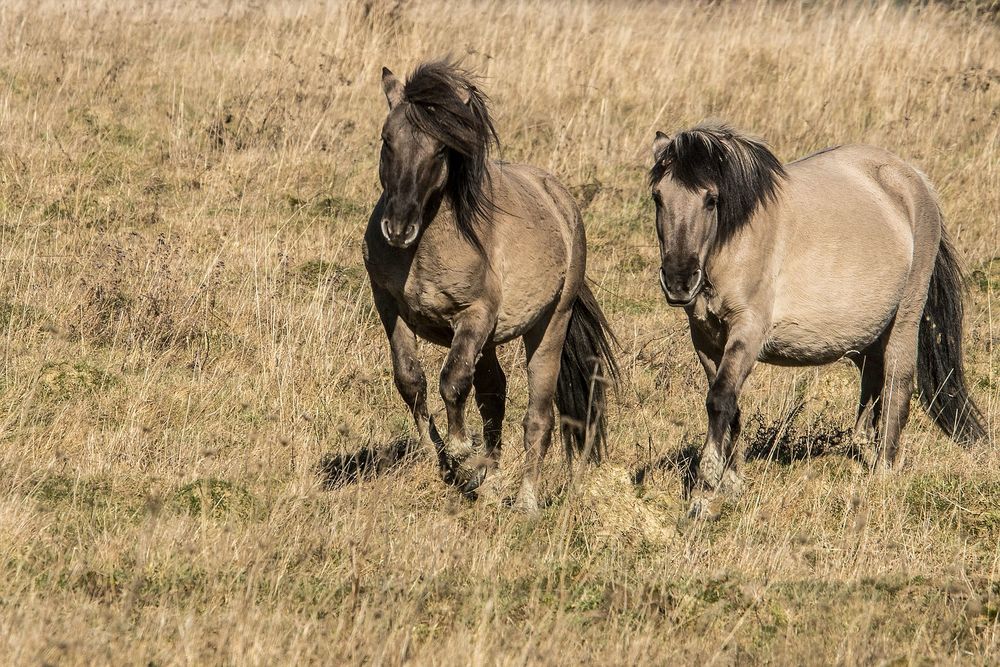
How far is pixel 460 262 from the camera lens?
591 centimetres

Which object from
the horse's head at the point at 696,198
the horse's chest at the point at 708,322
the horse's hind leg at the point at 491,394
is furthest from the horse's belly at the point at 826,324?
the horse's hind leg at the point at 491,394

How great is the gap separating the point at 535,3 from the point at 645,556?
11.0m

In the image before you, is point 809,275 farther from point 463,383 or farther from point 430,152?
point 430,152

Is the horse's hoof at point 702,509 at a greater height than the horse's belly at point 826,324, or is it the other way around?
the horse's belly at point 826,324

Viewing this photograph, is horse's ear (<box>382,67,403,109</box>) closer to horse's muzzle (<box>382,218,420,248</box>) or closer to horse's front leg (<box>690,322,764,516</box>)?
horse's muzzle (<box>382,218,420,248</box>)

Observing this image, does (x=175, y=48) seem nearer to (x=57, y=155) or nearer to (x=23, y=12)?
(x=23, y=12)

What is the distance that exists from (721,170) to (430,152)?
5.18ft

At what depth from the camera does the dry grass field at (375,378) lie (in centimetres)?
445

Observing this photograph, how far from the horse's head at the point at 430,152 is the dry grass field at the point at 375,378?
1087 millimetres

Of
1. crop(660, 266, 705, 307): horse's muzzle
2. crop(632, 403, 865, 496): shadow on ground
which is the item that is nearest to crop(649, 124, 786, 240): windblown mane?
crop(660, 266, 705, 307): horse's muzzle

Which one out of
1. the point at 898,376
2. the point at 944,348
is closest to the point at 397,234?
the point at 898,376

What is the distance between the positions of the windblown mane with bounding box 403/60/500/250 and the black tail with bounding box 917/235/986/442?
3.24 meters

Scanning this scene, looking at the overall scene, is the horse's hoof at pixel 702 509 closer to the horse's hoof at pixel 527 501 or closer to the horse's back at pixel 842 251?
the horse's hoof at pixel 527 501

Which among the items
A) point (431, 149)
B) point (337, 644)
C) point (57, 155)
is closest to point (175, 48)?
point (57, 155)
